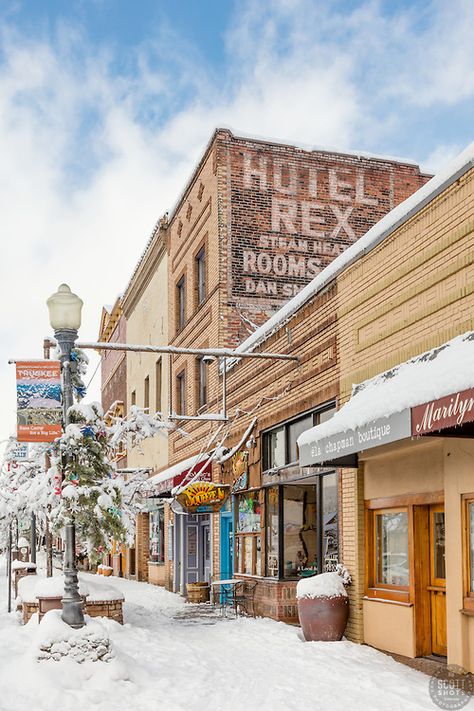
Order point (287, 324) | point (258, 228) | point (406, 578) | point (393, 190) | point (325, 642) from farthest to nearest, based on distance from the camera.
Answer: point (393, 190)
point (258, 228)
point (287, 324)
point (325, 642)
point (406, 578)

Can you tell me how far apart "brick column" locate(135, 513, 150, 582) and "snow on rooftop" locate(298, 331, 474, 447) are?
794 inches

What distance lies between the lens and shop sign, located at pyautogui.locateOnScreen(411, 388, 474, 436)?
7801mm

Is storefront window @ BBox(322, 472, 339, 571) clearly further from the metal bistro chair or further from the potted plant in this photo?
the metal bistro chair

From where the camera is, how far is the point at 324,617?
1233 centimetres

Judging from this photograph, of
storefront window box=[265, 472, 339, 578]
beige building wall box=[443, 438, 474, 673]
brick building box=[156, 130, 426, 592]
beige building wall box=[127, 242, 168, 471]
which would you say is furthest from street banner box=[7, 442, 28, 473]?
beige building wall box=[443, 438, 474, 673]

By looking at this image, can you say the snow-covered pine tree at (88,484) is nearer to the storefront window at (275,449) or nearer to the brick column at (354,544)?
the brick column at (354,544)

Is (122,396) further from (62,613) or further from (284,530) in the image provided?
(62,613)

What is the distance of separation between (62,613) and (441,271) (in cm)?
601

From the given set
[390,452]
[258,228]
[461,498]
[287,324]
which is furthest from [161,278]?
[461,498]

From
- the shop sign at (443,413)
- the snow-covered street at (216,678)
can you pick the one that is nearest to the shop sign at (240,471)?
the snow-covered street at (216,678)

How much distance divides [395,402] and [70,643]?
14.6 feet

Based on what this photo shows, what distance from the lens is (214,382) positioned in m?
21.4

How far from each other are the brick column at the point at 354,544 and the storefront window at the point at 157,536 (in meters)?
15.6

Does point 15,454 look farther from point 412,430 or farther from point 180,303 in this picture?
point 412,430
